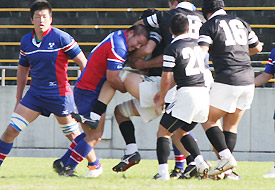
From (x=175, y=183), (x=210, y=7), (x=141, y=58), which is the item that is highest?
(x=210, y=7)

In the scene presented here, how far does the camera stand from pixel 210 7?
6293 millimetres

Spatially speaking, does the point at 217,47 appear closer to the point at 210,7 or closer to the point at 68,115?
the point at 210,7

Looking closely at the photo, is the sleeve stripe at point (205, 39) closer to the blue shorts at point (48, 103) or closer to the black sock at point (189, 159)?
the black sock at point (189, 159)

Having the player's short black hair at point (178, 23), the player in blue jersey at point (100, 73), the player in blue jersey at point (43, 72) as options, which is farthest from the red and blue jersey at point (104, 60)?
the player's short black hair at point (178, 23)

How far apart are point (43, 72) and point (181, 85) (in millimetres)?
1602

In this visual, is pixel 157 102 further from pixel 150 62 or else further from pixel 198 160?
pixel 198 160

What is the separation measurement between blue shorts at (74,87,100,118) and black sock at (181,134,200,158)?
0.98 metres

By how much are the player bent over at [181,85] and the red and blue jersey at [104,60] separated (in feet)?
1.68

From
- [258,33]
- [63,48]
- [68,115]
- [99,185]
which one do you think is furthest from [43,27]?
[258,33]

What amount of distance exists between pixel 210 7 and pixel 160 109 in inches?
47.7

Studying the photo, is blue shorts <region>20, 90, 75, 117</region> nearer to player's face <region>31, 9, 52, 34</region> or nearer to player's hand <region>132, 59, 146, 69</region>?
player's face <region>31, 9, 52, 34</region>

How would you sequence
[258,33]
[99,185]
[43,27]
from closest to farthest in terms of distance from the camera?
[99,185] < [43,27] < [258,33]

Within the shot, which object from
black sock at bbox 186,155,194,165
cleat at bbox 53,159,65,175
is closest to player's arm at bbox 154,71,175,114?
black sock at bbox 186,155,194,165

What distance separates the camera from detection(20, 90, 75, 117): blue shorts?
6.47 metres
